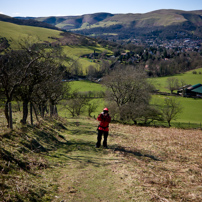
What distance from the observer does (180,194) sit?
6.38 m

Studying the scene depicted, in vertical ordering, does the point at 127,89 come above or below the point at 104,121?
below

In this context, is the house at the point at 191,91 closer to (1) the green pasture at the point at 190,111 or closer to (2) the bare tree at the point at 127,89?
(1) the green pasture at the point at 190,111

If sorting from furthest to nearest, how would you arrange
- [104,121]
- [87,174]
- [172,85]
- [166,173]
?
[172,85] < [104,121] < [166,173] < [87,174]

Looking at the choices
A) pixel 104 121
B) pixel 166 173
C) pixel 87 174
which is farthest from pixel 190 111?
pixel 87 174

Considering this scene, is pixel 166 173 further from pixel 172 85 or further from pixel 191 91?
pixel 172 85

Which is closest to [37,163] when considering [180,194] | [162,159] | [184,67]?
[180,194]

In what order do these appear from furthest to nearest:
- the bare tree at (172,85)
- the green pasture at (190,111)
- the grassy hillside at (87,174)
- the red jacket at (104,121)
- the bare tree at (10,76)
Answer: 1. the bare tree at (172,85)
2. the green pasture at (190,111)
3. the red jacket at (104,121)
4. the bare tree at (10,76)
5. the grassy hillside at (87,174)

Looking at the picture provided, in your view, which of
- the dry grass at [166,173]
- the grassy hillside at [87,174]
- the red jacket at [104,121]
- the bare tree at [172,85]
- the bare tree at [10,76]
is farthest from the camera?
the bare tree at [172,85]

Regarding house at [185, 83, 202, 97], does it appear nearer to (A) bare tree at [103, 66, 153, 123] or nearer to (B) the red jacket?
(A) bare tree at [103, 66, 153, 123]

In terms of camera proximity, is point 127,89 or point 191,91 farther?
point 191,91

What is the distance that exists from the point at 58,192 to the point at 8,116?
7007 millimetres

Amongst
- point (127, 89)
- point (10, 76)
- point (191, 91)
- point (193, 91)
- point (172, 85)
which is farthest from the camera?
point (172, 85)

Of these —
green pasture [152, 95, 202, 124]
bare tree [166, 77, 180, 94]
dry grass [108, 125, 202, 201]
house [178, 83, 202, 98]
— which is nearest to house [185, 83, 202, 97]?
house [178, 83, 202, 98]

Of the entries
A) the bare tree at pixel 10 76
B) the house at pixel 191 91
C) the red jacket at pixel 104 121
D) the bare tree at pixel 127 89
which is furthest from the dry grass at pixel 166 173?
the house at pixel 191 91
